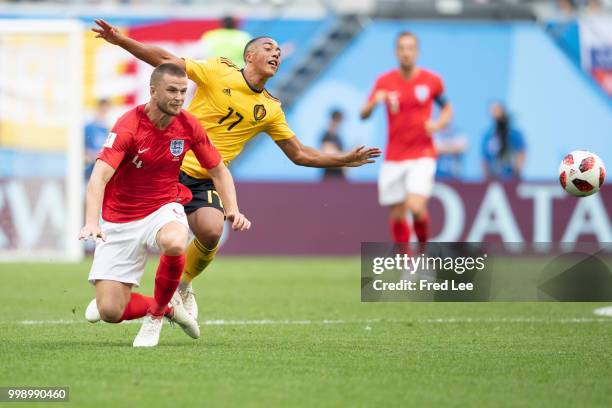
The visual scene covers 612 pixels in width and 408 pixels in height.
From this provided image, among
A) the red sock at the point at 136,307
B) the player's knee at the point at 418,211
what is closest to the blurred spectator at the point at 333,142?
the player's knee at the point at 418,211

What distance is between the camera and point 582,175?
A: 10102mm

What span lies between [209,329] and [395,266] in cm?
490

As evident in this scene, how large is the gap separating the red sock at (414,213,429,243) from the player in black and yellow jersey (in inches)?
158

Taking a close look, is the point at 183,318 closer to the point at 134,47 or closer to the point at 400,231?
the point at 134,47

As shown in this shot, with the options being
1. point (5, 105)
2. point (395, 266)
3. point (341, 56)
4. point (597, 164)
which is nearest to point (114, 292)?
A: point (597, 164)

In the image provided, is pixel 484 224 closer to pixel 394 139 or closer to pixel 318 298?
pixel 394 139

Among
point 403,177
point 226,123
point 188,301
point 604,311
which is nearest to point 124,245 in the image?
point 188,301

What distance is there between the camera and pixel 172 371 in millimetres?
6816

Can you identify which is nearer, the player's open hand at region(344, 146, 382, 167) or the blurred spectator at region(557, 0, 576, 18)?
the player's open hand at region(344, 146, 382, 167)

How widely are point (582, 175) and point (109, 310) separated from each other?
4374 millimetres

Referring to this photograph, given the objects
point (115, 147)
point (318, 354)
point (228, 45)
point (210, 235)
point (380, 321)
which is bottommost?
point (380, 321)

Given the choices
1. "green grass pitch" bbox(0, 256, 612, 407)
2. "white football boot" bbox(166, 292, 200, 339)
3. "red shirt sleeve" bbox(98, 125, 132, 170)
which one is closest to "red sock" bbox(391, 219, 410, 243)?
"green grass pitch" bbox(0, 256, 612, 407)

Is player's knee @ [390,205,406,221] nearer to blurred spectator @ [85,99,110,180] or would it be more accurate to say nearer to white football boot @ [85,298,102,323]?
white football boot @ [85,298,102,323]

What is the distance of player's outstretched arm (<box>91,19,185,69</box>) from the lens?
841 cm
